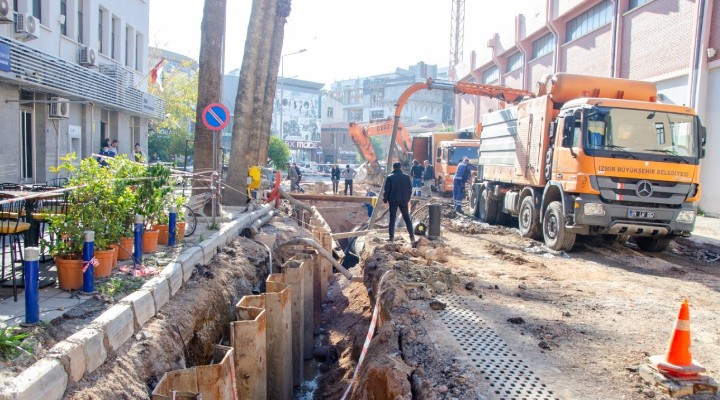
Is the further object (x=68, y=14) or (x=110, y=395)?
(x=68, y=14)

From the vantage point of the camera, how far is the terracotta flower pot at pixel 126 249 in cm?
617

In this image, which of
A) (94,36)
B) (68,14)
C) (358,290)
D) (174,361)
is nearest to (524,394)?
(174,361)

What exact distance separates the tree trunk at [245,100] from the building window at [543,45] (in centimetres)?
1739

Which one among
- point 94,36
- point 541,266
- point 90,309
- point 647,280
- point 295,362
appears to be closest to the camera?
point 90,309

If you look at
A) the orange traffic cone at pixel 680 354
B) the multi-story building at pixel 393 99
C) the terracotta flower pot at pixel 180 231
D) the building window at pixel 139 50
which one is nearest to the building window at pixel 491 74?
the building window at pixel 139 50

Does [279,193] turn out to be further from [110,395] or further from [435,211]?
[110,395]

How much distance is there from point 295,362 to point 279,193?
812 centimetres

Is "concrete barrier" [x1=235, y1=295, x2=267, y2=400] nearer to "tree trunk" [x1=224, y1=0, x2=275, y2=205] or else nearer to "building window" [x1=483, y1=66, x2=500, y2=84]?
"tree trunk" [x1=224, y1=0, x2=275, y2=205]

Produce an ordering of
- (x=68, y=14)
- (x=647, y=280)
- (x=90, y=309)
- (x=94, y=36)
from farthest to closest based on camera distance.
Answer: (x=94, y=36), (x=68, y=14), (x=647, y=280), (x=90, y=309)

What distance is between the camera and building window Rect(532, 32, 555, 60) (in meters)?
26.4

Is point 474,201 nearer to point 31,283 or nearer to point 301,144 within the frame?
point 31,283

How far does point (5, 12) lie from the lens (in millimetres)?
11961

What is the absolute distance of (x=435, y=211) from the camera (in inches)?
451

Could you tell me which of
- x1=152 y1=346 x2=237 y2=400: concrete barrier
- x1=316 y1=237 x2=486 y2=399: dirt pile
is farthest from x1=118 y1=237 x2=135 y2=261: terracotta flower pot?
x1=316 y1=237 x2=486 y2=399: dirt pile
